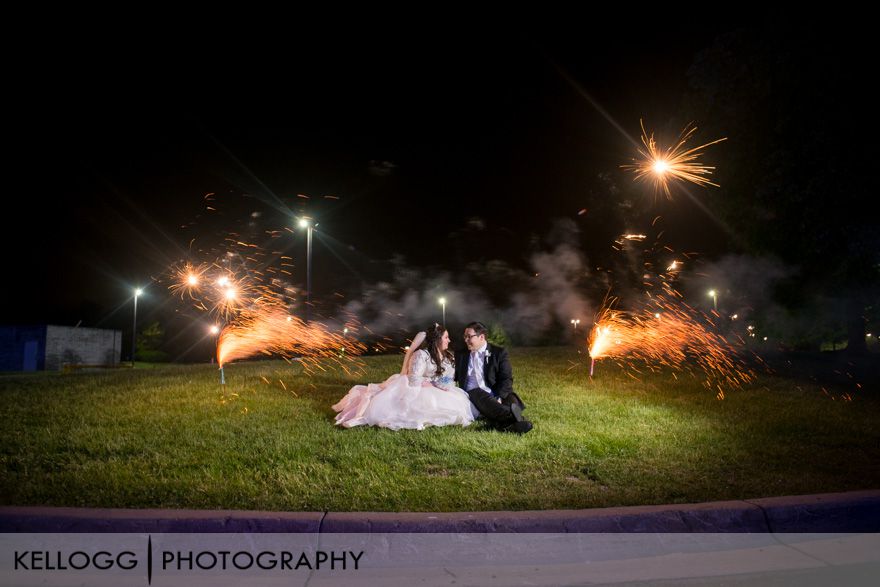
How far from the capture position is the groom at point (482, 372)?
9250 mm

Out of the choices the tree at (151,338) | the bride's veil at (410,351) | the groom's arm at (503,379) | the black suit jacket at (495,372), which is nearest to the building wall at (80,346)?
the tree at (151,338)

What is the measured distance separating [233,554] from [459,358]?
5.67m

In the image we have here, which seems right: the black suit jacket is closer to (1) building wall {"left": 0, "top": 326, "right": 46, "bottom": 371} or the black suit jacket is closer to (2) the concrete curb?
(2) the concrete curb

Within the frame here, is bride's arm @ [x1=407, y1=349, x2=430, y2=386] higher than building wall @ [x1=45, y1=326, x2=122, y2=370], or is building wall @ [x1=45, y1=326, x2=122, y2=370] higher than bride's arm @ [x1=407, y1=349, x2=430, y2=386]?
building wall @ [x1=45, y1=326, x2=122, y2=370]

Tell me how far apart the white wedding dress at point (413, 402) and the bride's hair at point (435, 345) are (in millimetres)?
93

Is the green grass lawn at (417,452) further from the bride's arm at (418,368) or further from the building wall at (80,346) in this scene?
the building wall at (80,346)

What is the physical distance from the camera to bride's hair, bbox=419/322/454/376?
957 cm

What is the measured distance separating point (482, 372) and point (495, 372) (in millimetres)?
245

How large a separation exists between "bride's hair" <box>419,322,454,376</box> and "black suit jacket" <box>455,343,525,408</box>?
0.98 feet

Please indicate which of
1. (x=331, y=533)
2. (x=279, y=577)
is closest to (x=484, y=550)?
(x=331, y=533)

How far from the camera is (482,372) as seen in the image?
9.67 metres

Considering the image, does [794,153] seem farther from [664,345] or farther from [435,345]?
[435,345]

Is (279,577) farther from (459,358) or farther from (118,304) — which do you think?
(118,304)

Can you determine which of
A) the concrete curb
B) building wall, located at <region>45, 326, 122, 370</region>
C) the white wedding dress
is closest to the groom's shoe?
the white wedding dress
